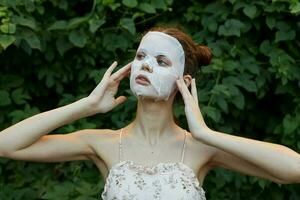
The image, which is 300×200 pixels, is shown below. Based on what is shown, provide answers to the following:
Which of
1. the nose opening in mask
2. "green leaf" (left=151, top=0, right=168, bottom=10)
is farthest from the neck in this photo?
"green leaf" (left=151, top=0, right=168, bottom=10)

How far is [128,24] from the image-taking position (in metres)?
4.43

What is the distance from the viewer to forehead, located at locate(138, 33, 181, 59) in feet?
11.3

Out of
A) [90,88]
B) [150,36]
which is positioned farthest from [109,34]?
[150,36]

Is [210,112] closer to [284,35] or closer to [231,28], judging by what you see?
[231,28]

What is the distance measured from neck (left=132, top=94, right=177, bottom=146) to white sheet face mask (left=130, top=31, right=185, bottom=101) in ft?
0.13

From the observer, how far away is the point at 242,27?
14.7 feet

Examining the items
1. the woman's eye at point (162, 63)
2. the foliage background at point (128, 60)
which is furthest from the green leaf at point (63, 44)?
the woman's eye at point (162, 63)

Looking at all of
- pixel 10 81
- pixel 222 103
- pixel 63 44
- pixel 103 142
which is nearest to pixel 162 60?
pixel 103 142

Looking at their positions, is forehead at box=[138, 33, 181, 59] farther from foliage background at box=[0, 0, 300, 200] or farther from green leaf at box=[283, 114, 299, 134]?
green leaf at box=[283, 114, 299, 134]

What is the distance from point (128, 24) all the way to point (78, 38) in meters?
0.23

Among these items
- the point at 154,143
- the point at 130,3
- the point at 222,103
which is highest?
the point at 130,3

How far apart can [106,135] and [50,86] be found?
1.18 m

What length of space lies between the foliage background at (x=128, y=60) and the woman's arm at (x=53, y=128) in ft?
2.72

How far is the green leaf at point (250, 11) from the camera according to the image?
4.43 metres
